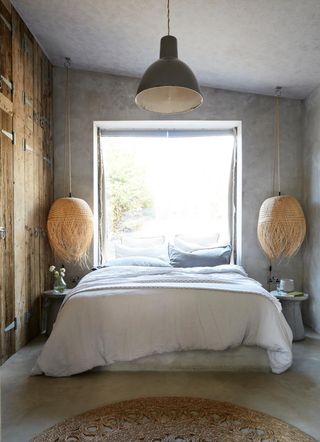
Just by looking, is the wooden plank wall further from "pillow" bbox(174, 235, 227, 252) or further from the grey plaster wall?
"pillow" bbox(174, 235, 227, 252)

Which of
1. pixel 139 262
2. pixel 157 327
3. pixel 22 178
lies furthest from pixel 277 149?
pixel 22 178

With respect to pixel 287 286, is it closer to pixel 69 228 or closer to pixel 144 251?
pixel 144 251

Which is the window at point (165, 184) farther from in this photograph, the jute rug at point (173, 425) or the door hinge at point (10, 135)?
the jute rug at point (173, 425)

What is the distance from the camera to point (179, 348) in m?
2.74

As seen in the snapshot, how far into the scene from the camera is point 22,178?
3.52 meters

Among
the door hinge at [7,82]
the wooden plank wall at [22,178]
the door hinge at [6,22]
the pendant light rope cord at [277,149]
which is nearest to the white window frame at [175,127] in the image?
the pendant light rope cord at [277,149]

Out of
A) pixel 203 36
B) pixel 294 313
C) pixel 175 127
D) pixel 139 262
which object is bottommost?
pixel 294 313

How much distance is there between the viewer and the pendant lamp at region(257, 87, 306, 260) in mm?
3982

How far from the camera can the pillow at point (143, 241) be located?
4.57 meters

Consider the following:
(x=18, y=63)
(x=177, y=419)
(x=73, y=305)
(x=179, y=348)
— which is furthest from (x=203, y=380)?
(x=18, y=63)

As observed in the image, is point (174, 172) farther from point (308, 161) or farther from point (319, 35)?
point (319, 35)

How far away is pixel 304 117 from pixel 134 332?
10.7ft

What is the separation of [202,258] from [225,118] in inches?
69.6

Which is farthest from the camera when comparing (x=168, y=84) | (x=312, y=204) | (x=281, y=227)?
(x=312, y=204)
